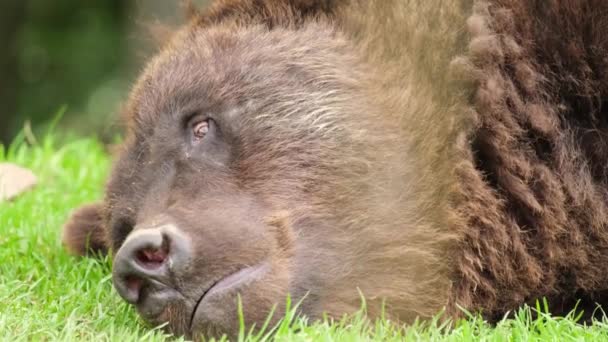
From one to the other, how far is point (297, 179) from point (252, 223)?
11.5 inches

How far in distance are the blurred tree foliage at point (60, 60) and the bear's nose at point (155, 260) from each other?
25.0 feet

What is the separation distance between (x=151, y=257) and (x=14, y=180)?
2670mm

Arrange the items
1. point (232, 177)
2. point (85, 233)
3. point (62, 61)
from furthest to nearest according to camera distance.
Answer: point (62, 61)
point (85, 233)
point (232, 177)

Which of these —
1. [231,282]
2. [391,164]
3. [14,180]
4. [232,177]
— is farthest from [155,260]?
[14,180]

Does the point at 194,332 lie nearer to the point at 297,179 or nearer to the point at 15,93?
the point at 297,179

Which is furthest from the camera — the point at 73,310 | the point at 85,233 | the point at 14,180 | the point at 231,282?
the point at 14,180

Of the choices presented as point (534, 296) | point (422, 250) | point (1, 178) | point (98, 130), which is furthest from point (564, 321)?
point (98, 130)

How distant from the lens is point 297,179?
3750 mm

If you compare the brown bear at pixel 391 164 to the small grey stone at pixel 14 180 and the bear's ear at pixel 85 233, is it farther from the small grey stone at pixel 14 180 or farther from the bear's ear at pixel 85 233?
the small grey stone at pixel 14 180

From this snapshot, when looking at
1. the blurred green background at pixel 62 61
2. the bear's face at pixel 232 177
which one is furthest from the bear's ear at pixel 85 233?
the blurred green background at pixel 62 61

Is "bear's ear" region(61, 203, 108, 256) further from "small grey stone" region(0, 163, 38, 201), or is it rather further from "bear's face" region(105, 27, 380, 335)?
"small grey stone" region(0, 163, 38, 201)

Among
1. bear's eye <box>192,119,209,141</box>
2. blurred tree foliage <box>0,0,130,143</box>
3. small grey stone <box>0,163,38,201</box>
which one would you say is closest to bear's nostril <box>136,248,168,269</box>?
bear's eye <box>192,119,209,141</box>

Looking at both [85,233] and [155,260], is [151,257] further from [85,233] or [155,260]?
[85,233]

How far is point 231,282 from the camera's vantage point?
3.44m
